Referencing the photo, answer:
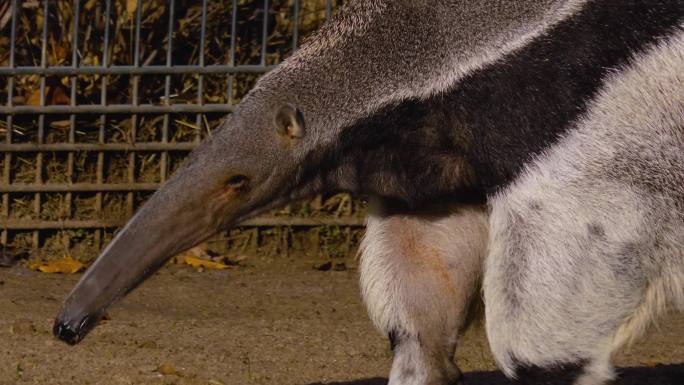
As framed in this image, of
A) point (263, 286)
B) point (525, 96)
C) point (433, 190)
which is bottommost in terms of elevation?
point (263, 286)

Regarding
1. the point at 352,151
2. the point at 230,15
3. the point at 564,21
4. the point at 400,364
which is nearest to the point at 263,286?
the point at 230,15

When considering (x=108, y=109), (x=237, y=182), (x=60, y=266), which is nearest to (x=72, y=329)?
(x=237, y=182)

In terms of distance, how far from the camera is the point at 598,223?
4.22m

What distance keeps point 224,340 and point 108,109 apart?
1839 millimetres

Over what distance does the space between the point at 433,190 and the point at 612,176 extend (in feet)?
1.99

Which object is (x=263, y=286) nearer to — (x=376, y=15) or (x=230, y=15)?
(x=230, y=15)

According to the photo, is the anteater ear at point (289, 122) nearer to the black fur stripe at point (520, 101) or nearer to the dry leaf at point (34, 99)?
the black fur stripe at point (520, 101)

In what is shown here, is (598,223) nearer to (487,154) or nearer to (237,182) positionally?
(487,154)

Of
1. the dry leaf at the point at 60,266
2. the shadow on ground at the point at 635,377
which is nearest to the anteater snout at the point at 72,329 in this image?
the shadow on ground at the point at 635,377

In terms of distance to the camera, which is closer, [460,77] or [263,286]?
[460,77]

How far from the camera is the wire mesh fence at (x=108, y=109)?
7.49 meters

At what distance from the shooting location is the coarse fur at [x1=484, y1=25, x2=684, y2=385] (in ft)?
13.8

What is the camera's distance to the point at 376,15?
4.48m

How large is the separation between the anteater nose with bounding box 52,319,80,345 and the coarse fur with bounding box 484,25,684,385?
4.35ft
